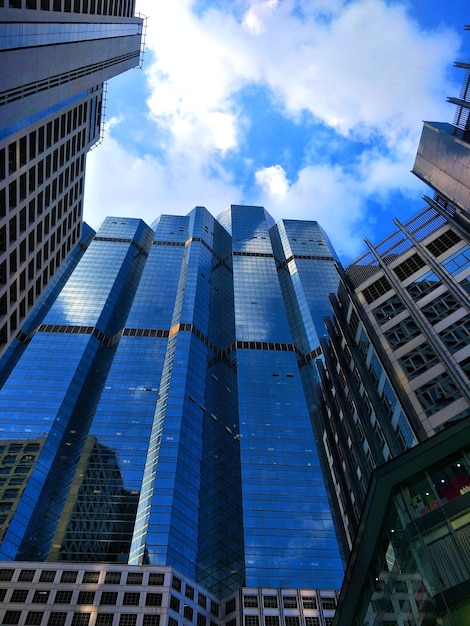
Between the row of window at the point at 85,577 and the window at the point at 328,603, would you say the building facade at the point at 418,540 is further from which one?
the window at the point at 328,603

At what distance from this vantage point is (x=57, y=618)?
7512 centimetres

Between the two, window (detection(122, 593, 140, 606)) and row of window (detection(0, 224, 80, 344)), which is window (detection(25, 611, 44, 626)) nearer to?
window (detection(122, 593, 140, 606))

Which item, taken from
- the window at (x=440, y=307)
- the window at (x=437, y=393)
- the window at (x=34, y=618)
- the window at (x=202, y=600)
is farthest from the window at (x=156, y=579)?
the window at (x=440, y=307)

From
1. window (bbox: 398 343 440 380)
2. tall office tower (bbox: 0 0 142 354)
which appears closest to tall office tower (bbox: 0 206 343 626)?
window (bbox: 398 343 440 380)

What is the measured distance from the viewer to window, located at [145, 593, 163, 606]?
253 feet

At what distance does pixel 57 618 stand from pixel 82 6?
80.9m

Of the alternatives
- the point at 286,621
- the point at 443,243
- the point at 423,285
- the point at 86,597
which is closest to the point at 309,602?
the point at 286,621

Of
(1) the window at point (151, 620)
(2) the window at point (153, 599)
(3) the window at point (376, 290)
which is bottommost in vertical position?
(1) the window at point (151, 620)

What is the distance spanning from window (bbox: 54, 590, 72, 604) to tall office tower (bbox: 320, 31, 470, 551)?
142ft

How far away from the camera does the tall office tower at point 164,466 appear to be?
82.0 metres

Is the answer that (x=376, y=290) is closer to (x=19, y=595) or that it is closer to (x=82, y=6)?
(x=82, y=6)

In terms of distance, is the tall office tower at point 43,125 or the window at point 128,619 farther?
the window at point 128,619

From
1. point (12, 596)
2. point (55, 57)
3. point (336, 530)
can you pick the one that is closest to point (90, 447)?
point (12, 596)

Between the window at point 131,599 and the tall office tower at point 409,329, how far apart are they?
33.5 meters
